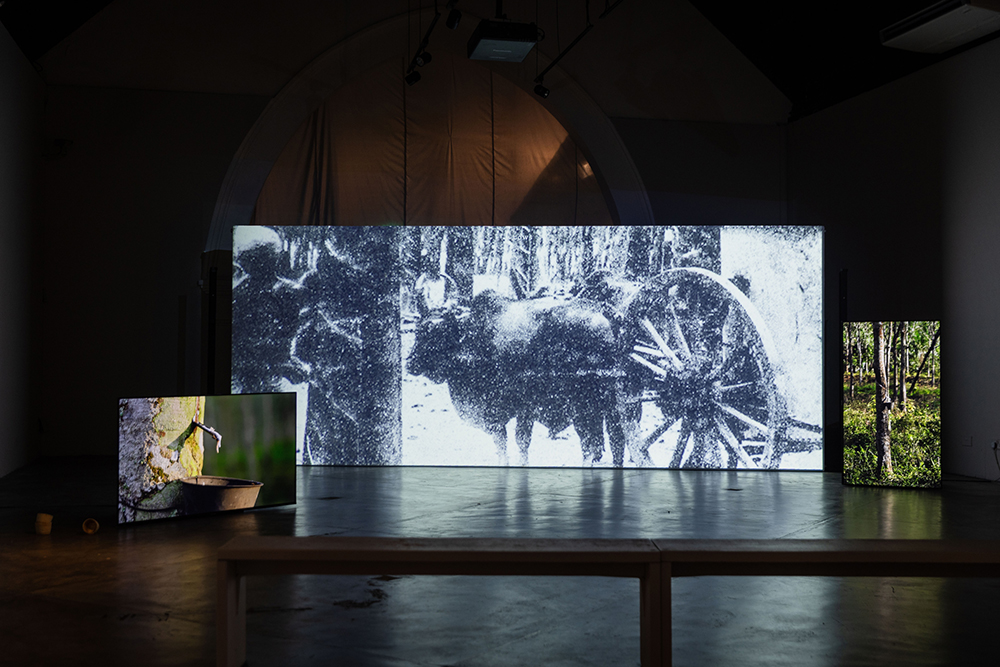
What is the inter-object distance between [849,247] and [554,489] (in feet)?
15.4

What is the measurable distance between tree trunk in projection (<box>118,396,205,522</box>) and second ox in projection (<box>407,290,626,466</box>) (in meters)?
3.42

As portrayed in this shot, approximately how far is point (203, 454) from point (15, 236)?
435 cm

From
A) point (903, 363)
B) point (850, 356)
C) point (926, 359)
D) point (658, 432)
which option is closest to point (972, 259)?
point (926, 359)

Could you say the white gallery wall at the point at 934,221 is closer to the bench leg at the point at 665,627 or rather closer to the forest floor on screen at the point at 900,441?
the forest floor on screen at the point at 900,441

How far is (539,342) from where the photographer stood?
30.1ft

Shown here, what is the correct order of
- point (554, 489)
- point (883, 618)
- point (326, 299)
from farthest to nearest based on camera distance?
1. point (326, 299)
2. point (554, 489)
3. point (883, 618)

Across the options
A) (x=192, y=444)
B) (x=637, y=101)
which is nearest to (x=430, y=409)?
(x=192, y=444)

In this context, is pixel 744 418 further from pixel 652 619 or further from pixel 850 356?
pixel 652 619

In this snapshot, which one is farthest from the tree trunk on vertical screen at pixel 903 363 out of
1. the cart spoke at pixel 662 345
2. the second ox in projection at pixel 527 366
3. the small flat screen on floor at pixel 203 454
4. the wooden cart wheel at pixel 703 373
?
the small flat screen on floor at pixel 203 454

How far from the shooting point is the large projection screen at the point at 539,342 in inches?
353

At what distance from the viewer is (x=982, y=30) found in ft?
25.8

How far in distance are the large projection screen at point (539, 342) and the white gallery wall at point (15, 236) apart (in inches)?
81.5

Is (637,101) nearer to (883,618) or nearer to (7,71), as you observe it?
(7,71)

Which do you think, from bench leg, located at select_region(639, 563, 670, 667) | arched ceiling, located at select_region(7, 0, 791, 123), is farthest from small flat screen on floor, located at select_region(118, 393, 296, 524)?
arched ceiling, located at select_region(7, 0, 791, 123)
